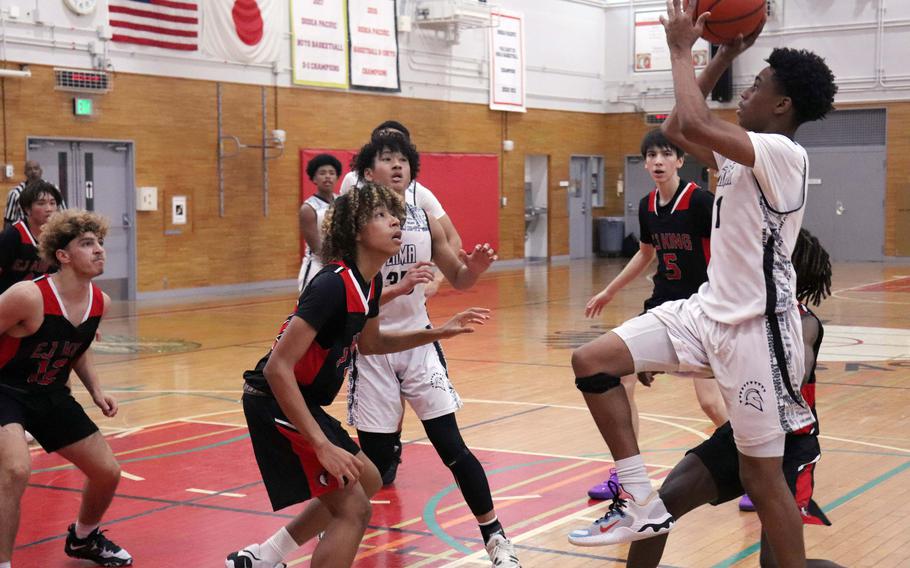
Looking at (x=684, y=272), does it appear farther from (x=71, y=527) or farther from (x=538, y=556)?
(x=71, y=527)

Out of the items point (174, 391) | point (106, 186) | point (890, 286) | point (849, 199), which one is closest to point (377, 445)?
point (174, 391)

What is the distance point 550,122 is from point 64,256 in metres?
21.7

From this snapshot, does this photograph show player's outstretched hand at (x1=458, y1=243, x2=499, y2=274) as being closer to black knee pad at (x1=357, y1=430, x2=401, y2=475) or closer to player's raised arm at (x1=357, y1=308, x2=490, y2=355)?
player's raised arm at (x1=357, y1=308, x2=490, y2=355)

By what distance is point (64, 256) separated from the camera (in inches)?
190

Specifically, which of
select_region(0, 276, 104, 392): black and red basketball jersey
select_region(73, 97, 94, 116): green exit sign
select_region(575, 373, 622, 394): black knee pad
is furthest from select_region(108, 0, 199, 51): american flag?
select_region(575, 373, 622, 394): black knee pad

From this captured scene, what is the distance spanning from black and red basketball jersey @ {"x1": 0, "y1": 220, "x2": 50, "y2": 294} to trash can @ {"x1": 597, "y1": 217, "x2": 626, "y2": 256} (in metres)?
20.8

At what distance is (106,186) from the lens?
1670 cm

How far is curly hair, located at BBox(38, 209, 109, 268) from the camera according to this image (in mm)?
4832

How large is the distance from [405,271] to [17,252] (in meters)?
3.05

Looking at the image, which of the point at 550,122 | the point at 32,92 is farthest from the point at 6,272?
the point at 550,122

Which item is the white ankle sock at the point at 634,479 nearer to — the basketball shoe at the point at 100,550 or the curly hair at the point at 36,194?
the basketball shoe at the point at 100,550

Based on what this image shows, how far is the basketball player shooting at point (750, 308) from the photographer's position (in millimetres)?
3744

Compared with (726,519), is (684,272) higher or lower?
higher

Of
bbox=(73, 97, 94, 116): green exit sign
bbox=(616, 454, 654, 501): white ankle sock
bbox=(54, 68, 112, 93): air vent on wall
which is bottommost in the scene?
bbox=(616, 454, 654, 501): white ankle sock
